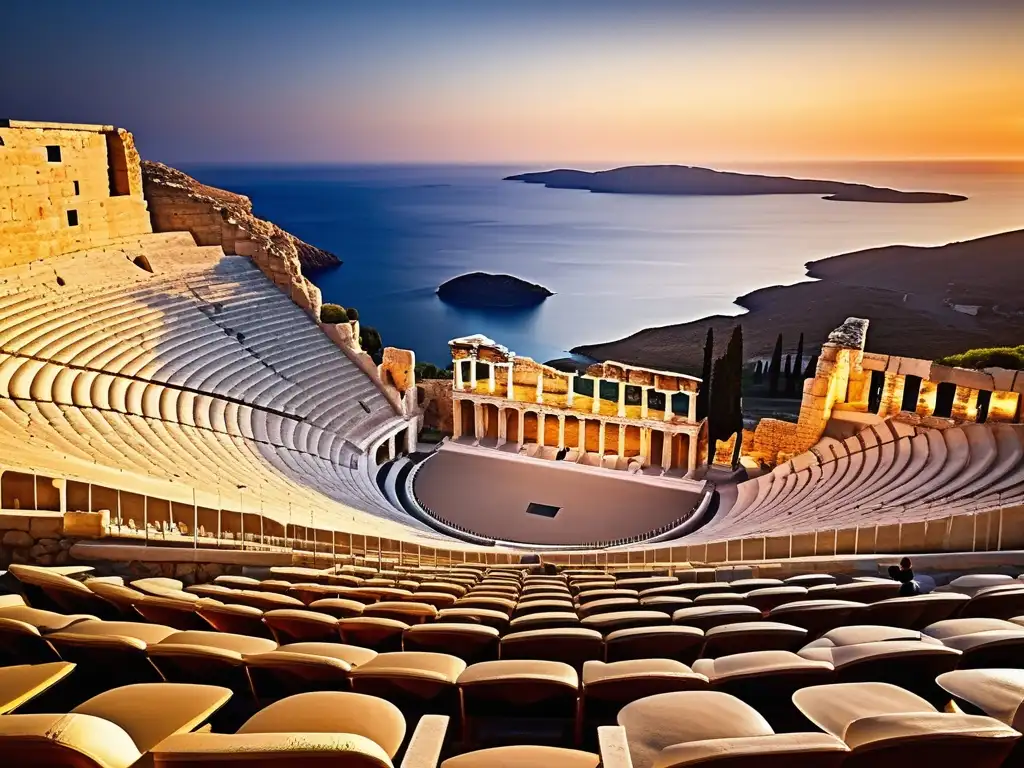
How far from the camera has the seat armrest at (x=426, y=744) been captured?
228 cm

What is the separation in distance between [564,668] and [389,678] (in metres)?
0.74

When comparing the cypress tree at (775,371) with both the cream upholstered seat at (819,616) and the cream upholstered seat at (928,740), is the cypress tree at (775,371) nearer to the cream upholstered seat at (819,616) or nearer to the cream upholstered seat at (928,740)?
the cream upholstered seat at (819,616)

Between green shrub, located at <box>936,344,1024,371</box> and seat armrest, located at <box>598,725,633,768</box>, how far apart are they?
19189mm

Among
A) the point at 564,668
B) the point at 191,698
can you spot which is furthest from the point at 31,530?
the point at 564,668

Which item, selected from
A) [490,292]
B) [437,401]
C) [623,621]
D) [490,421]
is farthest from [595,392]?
[490,292]

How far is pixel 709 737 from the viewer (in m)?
2.43

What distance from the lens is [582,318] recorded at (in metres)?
69.2

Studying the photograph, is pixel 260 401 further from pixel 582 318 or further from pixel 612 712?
pixel 582 318

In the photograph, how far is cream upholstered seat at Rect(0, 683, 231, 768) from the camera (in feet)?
7.01

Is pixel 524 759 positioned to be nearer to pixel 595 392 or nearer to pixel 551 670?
pixel 551 670

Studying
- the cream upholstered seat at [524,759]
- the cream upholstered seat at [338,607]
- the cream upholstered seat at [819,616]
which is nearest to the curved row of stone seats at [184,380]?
the cream upholstered seat at [338,607]

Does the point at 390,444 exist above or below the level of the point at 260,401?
below

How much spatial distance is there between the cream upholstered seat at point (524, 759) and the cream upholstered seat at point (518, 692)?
72 cm

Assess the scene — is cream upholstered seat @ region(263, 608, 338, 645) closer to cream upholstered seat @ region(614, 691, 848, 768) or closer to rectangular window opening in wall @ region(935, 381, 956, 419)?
cream upholstered seat @ region(614, 691, 848, 768)
